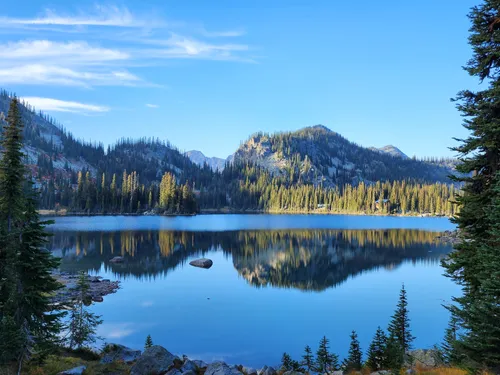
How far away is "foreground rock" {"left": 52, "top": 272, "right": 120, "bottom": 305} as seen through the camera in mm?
40056

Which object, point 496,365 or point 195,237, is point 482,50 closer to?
point 496,365

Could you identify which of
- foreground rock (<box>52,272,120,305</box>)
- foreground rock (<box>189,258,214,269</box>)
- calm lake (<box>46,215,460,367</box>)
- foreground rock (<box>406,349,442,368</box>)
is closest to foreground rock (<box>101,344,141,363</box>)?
calm lake (<box>46,215,460,367</box>)

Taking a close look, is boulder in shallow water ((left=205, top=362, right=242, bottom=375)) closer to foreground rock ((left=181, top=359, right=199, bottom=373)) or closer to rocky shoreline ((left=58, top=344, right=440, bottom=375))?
rocky shoreline ((left=58, top=344, right=440, bottom=375))

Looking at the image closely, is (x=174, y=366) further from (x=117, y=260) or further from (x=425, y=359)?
(x=117, y=260)

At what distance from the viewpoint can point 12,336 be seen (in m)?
15.5

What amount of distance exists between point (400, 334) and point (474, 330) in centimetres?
994

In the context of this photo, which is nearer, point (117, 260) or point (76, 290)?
point (76, 290)

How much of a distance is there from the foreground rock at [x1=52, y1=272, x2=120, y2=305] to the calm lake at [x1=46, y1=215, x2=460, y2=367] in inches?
58.5

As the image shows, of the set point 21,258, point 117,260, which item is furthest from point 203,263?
point 21,258

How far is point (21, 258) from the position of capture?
18.6 m

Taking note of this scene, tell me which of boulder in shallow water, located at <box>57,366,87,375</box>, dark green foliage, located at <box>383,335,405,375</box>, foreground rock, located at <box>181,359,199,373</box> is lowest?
foreground rock, located at <box>181,359,199,373</box>

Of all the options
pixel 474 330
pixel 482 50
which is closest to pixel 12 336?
pixel 474 330

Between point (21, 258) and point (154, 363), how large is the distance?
8705 millimetres

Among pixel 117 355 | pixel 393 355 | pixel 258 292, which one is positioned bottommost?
pixel 258 292
